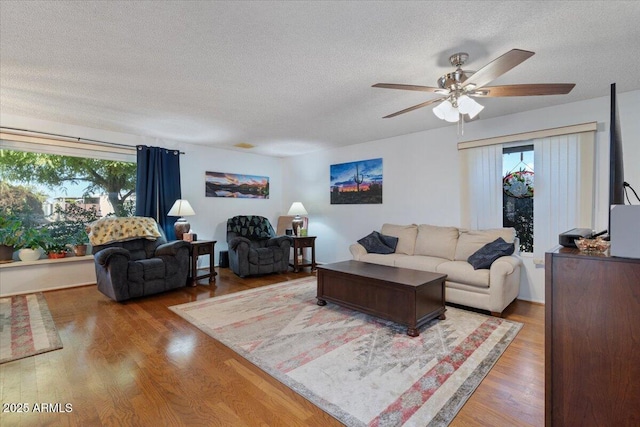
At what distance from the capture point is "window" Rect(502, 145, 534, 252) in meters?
3.77

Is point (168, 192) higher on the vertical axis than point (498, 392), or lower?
higher

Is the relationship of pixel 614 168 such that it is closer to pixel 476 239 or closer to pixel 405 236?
pixel 476 239

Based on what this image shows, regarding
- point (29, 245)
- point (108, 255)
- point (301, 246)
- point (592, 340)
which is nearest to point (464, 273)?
point (592, 340)

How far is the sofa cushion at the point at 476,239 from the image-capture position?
3.56 meters

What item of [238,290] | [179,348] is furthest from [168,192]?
[179,348]

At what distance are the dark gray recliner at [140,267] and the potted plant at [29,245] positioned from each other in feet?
2.89

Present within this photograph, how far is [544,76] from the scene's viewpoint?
2.61 m

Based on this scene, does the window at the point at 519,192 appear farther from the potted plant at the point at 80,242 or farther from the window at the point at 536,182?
the potted plant at the point at 80,242

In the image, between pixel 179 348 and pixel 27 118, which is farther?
pixel 27 118

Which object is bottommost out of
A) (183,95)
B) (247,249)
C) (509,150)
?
(247,249)

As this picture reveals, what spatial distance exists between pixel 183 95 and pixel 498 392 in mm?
3619

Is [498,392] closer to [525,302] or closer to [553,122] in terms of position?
[525,302]

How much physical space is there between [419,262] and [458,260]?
515 mm

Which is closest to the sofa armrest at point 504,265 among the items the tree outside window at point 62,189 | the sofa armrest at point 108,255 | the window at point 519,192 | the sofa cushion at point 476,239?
the sofa cushion at point 476,239
